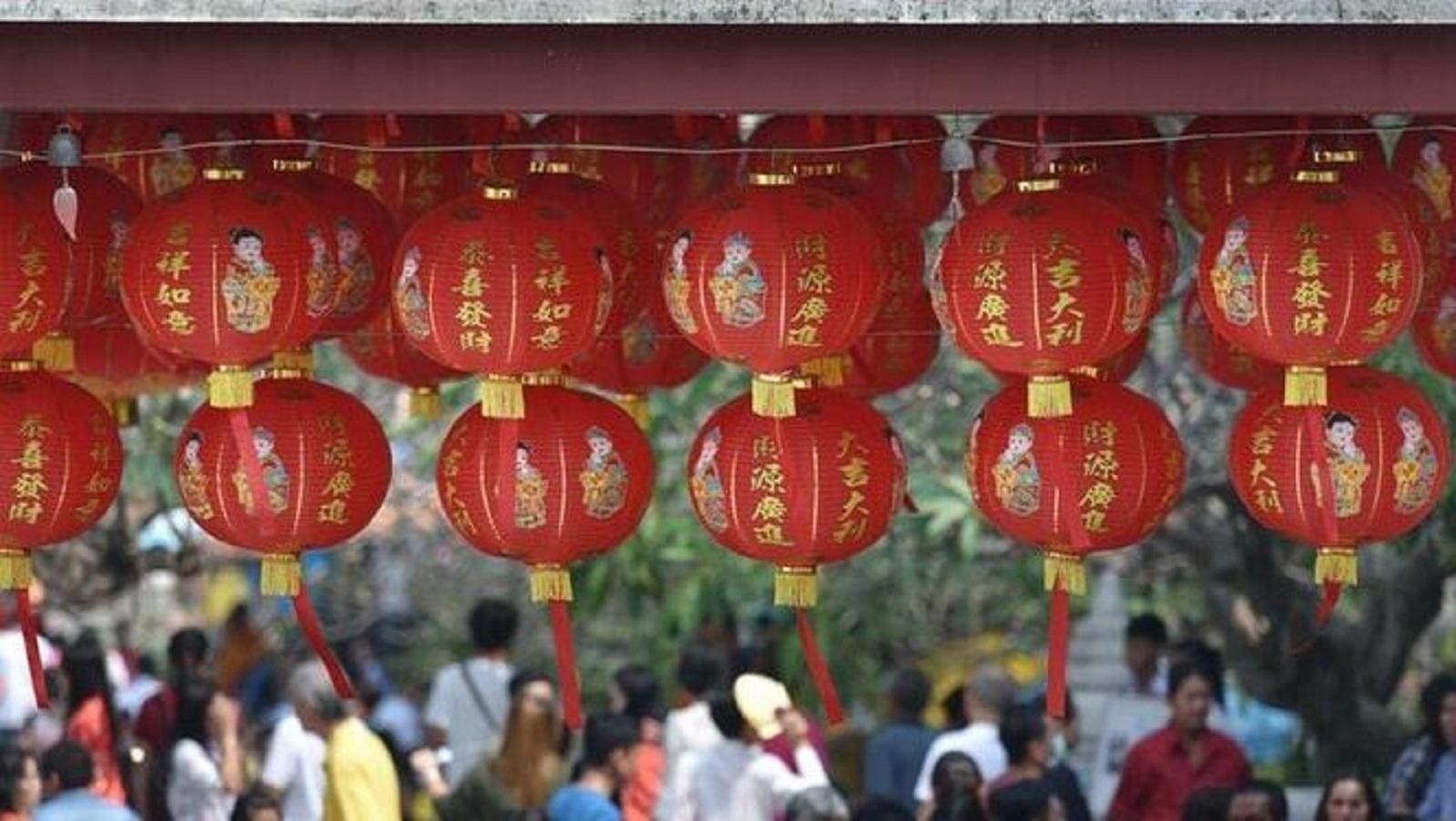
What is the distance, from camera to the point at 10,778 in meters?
12.3

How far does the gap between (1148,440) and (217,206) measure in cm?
240

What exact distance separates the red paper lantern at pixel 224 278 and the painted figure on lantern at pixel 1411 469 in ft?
8.97

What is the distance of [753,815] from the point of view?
12.8 meters

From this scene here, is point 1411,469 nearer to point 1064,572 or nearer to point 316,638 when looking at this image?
point 1064,572

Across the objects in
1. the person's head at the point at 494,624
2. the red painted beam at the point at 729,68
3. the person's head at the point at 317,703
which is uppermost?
the red painted beam at the point at 729,68

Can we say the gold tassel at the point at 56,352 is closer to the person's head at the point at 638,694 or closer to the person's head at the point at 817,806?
the person's head at the point at 817,806

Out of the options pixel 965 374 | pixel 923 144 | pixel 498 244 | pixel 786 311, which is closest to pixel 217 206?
pixel 498 244

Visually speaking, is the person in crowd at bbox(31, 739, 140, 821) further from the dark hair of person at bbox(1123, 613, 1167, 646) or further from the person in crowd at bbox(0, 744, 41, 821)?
the dark hair of person at bbox(1123, 613, 1167, 646)

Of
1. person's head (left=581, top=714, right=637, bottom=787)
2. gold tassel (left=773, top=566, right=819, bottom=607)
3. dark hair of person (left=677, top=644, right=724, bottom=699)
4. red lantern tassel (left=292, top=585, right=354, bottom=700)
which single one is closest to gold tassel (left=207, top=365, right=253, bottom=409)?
red lantern tassel (left=292, top=585, right=354, bottom=700)

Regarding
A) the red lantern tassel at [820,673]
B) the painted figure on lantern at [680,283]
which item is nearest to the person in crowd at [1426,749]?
the red lantern tassel at [820,673]

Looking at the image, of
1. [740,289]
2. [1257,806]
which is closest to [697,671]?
[1257,806]

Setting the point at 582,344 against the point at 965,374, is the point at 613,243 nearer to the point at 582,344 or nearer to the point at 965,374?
the point at 582,344

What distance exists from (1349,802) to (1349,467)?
2.64 m

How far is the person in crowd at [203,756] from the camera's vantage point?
45.0ft
